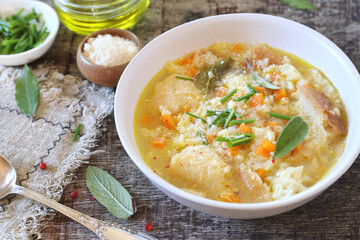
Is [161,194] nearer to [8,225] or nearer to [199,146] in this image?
[199,146]

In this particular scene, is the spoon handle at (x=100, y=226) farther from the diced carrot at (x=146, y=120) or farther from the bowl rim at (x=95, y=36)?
the bowl rim at (x=95, y=36)

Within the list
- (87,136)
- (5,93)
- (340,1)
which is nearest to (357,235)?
(87,136)

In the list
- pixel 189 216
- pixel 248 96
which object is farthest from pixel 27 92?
pixel 248 96

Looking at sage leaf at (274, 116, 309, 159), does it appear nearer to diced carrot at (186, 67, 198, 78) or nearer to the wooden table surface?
the wooden table surface

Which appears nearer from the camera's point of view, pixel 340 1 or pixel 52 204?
pixel 52 204

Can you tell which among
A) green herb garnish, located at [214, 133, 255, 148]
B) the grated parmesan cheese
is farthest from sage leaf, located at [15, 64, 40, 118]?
green herb garnish, located at [214, 133, 255, 148]

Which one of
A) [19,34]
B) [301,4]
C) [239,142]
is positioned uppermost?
[301,4]

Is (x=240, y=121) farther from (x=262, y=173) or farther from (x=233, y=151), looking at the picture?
(x=262, y=173)
